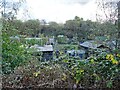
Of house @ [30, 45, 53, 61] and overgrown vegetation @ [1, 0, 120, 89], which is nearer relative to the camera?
overgrown vegetation @ [1, 0, 120, 89]

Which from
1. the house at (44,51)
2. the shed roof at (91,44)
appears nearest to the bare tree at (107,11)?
the shed roof at (91,44)

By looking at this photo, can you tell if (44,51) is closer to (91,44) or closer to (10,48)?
(10,48)

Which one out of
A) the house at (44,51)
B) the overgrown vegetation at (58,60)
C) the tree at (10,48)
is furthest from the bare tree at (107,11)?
the tree at (10,48)

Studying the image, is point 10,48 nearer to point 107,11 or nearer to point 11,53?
point 11,53

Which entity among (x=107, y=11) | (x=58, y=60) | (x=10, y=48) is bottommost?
(x=58, y=60)

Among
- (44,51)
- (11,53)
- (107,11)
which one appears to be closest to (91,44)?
(107,11)

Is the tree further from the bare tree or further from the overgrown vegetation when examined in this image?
the bare tree

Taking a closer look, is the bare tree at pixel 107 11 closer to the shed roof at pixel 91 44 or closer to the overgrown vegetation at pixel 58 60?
the overgrown vegetation at pixel 58 60

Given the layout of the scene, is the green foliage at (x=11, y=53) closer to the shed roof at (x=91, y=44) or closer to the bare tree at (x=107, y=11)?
the shed roof at (x=91, y=44)

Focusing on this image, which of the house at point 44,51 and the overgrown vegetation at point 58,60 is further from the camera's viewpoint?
the house at point 44,51

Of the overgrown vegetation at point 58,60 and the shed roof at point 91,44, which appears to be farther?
the shed roof at point 91,44

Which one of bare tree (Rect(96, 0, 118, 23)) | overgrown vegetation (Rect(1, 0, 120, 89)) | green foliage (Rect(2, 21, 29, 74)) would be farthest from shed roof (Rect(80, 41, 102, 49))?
green foliage (Rect(2, 21, 29, 74))

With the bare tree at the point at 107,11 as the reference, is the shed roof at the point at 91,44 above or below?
below

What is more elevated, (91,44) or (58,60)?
(91,44)
